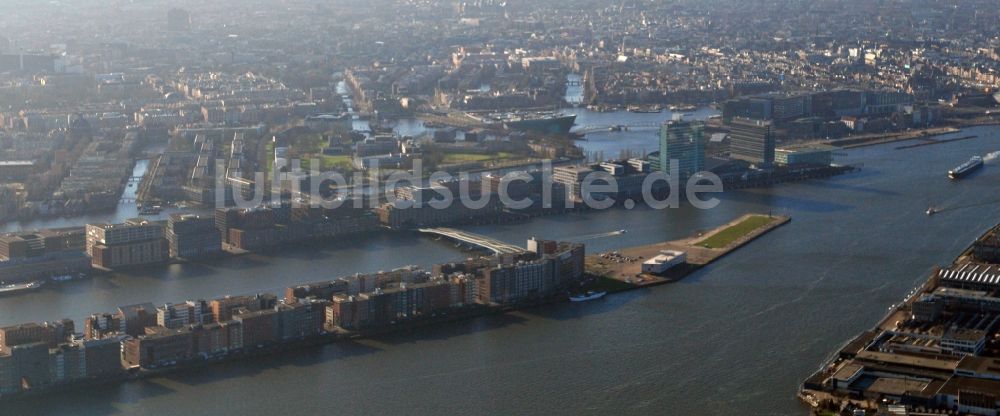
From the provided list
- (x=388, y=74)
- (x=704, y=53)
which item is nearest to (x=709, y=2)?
(x=704, y=53)

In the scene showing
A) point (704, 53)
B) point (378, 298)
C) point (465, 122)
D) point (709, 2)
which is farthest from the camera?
point (709, 2)

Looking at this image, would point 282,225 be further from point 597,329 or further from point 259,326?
point 597,329

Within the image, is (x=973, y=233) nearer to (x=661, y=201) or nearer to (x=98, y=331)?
(x=661, y=201)

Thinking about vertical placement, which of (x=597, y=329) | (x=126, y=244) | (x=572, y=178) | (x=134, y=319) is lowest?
(x=597, y=329)

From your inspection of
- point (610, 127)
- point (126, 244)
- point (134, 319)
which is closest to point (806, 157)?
point (610, 127)

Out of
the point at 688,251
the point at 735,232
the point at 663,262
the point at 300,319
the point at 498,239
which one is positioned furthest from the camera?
the point at 735,232

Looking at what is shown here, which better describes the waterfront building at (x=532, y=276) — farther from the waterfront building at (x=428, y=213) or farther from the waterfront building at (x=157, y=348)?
the waterfront building at (x=428, y=213)
